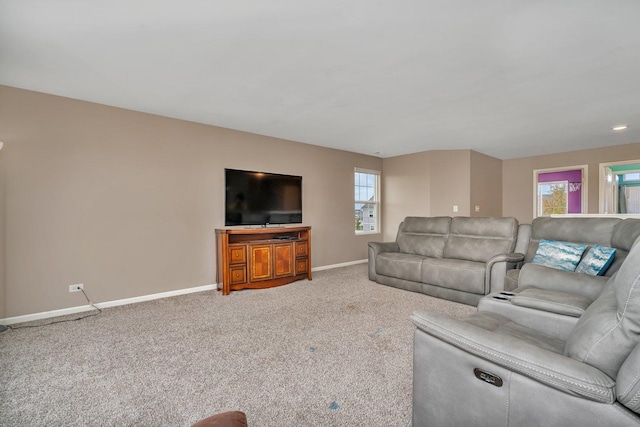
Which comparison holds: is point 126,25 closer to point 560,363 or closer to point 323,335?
point 323,335

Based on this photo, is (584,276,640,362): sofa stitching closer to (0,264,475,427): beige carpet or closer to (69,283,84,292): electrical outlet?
(0,264,475,427): beige carpet

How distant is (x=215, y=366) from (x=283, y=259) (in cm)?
242

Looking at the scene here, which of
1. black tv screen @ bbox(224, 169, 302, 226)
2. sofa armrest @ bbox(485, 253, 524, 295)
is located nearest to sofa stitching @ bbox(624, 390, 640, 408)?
sofa armrest @ bbox(485, 253, 524, 295)

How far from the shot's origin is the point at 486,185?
6.34m

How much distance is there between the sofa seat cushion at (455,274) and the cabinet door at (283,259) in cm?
194

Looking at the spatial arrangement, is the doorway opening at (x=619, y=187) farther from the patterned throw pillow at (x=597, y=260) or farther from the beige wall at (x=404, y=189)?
the patterned throw pillow at (x=597, y=260)

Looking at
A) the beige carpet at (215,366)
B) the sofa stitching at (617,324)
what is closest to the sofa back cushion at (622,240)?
the beige carpet at (215,366)

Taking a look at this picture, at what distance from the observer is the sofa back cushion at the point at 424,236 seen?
171 inches

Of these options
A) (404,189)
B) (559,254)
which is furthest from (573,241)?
(404,189)

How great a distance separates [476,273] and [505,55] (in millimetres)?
2273

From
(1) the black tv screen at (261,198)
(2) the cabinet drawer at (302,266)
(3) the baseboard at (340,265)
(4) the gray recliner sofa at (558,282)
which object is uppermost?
(1) the black tv screen at (261,198)

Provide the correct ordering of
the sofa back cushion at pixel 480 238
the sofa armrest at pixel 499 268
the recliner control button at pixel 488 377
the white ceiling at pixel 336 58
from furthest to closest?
the sofa back cushion at pixel 480 238
the sofa armrest at pixel 499 268
the white ceiling at pixel 336 58
the recliner control button at pixel 488 377

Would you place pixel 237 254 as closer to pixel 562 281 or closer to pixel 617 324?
pixel 562 281

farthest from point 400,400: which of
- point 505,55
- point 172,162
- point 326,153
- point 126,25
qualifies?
point 326,153
